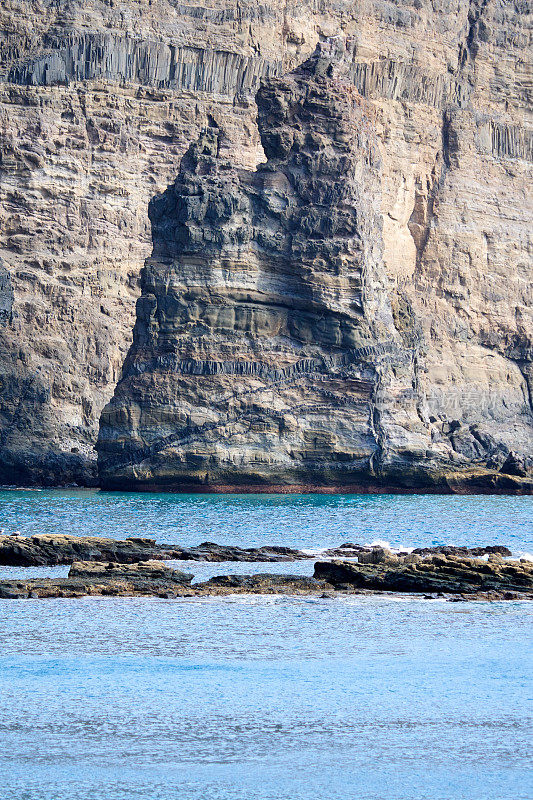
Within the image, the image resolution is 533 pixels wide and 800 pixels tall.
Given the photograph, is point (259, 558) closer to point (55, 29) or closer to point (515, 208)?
point (55, 29)

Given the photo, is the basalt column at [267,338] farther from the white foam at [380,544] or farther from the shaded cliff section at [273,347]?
the white foam at [380,544]

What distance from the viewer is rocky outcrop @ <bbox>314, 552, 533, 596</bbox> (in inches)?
1390

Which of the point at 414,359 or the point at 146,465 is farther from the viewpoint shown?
the point at 414,359

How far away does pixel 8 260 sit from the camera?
118250mm

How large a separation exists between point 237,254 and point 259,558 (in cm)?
5210

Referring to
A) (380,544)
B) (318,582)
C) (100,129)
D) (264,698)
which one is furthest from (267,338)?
(264,698)

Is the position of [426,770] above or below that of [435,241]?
below

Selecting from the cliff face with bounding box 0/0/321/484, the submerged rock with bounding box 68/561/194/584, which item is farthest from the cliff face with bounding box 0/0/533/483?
the submerged rock with bounding box 68/561/194/584

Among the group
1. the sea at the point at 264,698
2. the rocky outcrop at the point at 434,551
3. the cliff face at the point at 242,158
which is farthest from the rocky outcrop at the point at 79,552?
the cliff face at the point at 242,158

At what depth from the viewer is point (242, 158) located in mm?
112375

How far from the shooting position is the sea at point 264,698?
18.5 metres

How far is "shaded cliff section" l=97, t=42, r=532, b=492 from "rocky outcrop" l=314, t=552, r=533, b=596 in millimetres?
53707

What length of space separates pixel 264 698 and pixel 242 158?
302 feet

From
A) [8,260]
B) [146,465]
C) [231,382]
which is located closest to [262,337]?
[231,382]
